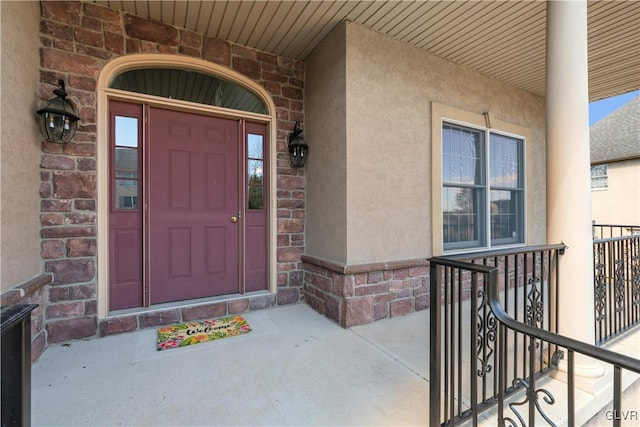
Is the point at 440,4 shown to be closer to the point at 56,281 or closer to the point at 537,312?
the point at 537,312

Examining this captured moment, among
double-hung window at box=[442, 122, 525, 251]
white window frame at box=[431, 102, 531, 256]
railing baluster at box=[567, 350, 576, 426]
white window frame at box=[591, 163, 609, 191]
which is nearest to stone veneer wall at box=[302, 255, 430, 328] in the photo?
white window frame at box=[431, 102, 531, 256]

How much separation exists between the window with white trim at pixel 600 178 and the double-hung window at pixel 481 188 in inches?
310

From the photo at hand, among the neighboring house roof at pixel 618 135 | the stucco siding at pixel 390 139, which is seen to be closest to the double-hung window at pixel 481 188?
the stucco siding at pixel 390 139

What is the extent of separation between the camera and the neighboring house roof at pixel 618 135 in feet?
29.7

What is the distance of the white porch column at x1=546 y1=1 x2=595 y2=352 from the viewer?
73.4 inches

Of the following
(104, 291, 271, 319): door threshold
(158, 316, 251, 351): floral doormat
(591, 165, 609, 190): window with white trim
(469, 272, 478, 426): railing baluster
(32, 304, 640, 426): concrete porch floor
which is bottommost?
(32, 304, 640, 426): concrete porch floor

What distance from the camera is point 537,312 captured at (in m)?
1.94

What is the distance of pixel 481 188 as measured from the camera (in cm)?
394

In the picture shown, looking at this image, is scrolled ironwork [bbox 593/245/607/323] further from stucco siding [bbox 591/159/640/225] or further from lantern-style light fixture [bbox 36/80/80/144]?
stucco siding [bbox 591/159/640/225]

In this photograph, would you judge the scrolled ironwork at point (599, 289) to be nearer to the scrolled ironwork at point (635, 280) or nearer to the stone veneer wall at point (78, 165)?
the scrolled ironwork at point (635, 280)

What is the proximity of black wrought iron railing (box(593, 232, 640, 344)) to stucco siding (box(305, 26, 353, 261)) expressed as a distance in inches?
83.6

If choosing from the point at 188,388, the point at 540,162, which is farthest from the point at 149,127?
the point at 540,162

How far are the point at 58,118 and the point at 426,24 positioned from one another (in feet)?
11.3

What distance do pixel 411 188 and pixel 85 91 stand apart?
3.28 meters
